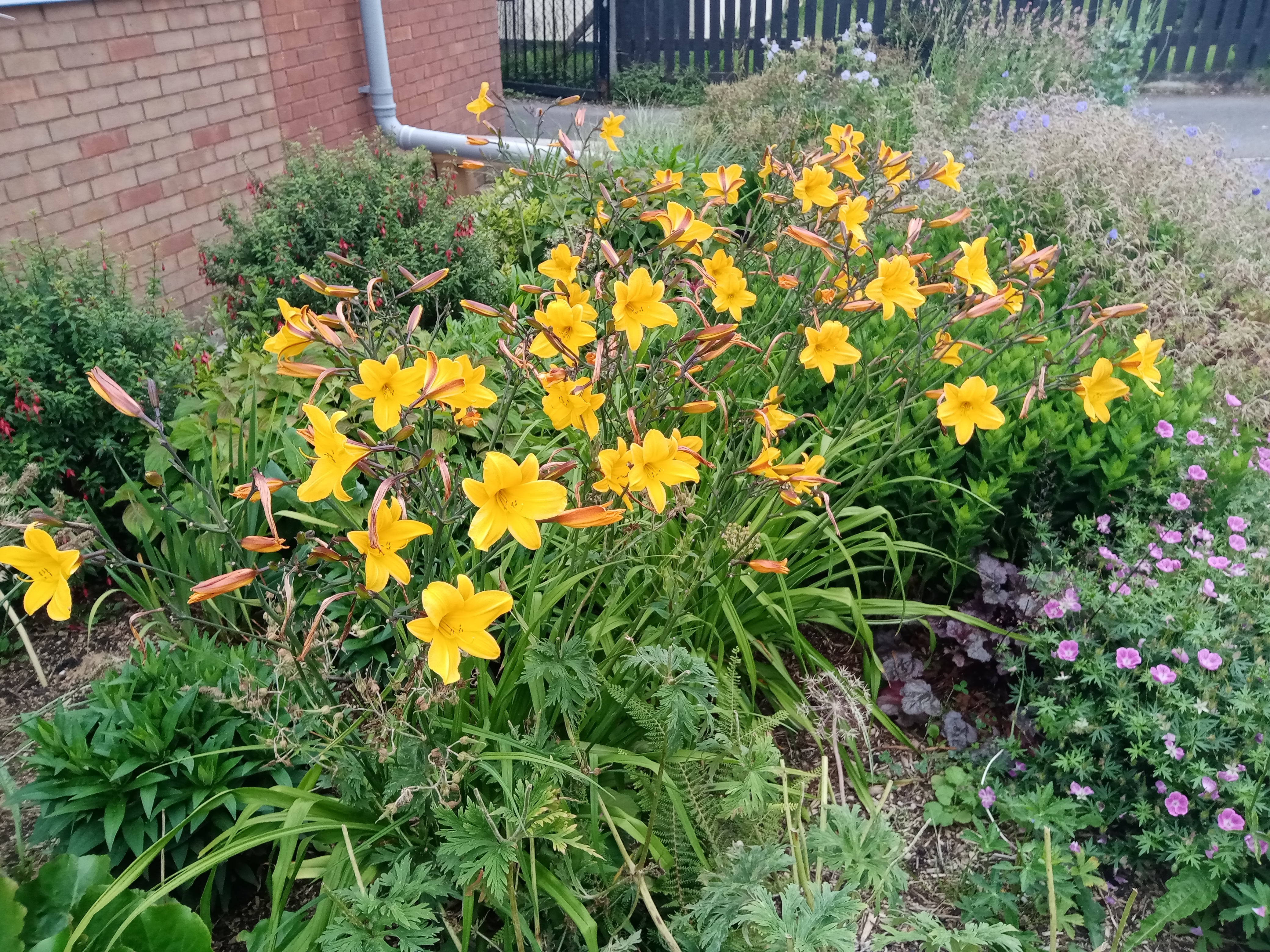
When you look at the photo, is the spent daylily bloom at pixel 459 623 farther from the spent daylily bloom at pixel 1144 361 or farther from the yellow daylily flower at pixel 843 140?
the yellow daylily flower at pixel 843 140

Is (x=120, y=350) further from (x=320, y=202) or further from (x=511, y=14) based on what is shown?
(x=511, y=14)

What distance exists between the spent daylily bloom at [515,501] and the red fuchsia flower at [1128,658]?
1.50 m

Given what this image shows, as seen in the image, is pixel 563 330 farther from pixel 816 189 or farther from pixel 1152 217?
pixel 1152 217

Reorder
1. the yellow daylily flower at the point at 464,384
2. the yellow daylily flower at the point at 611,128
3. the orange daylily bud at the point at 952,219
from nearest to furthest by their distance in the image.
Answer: the yellow daylily flower at the point at 464,384, the orange daylily bud at the point at 952,219, the yellow daylily flower at the point at 611,128

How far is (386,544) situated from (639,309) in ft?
2.40

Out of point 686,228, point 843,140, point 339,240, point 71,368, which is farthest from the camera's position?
point 339,240

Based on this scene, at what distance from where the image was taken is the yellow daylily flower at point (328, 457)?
1213mm

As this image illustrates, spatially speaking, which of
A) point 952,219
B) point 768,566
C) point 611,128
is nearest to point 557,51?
point 611,128

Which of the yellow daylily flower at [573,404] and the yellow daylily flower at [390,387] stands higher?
the yellow daylily flower at [390,387]

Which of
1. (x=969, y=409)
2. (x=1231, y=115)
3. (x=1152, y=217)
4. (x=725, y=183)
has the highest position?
(x=725, y=183)

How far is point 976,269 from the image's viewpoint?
1889mm

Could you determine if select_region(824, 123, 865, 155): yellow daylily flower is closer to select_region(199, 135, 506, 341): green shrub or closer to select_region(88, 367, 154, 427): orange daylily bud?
select_region(199, 135, 506, 341): green shrub

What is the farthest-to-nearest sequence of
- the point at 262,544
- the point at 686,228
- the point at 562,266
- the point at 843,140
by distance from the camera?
1. the point at 843,140
2. the point at 562,266
3. the point at 686,228
4. the point at 262,544

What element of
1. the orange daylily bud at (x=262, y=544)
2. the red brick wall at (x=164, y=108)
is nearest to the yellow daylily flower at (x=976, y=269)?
the orange daylily bud at (x=262, y=544)
